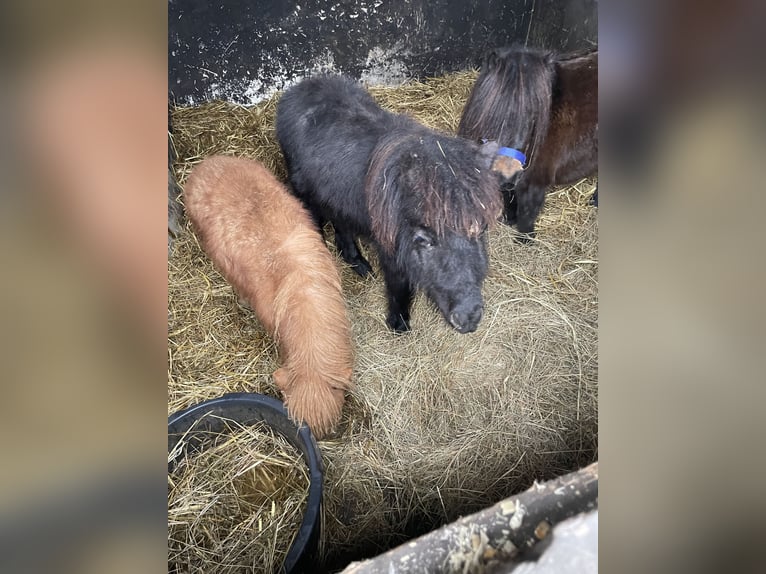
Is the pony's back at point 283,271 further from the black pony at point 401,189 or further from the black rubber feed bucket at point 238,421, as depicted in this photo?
the black pony at point 401,189

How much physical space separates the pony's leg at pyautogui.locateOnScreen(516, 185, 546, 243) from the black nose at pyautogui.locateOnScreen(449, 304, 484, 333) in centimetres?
98

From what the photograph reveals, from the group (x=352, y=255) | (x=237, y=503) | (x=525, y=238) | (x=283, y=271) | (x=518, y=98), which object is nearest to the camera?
(x=237, y=503)

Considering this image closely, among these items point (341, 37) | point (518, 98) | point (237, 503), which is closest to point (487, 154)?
point (518, 98)

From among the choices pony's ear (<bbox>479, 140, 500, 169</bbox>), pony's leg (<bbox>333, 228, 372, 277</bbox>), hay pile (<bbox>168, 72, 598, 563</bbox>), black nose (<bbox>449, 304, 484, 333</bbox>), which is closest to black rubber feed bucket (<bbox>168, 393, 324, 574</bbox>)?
hay pile (<bbox>168, 72, 598, 563</bbox>)

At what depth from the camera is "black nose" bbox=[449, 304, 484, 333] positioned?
148 centimetres

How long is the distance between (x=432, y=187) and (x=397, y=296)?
0.57m

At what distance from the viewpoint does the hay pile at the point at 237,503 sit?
1.24 m

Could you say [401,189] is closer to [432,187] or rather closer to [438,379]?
[432,187]

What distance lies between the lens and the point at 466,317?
149 centimetres

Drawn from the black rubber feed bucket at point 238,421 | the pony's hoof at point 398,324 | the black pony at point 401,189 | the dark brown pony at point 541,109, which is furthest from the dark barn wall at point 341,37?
the black rubber feed bucket at point 238,421

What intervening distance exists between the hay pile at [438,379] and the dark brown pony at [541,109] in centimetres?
40
